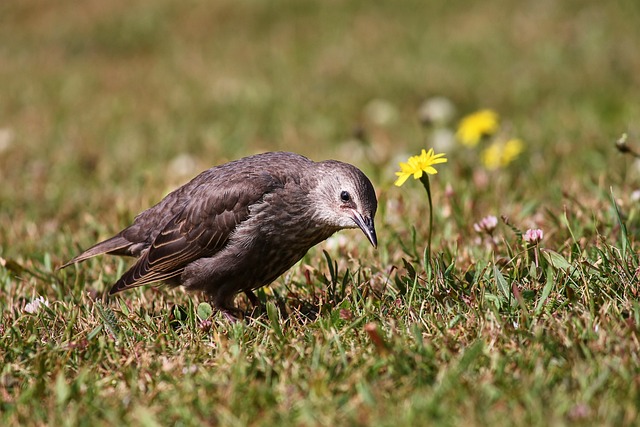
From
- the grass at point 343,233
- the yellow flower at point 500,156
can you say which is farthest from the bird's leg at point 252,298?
the yellow flower at point 500,156

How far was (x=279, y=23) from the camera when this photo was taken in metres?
Answer: 12.2

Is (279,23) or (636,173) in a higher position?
(279,23)

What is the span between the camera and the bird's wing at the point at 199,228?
14.9 feet

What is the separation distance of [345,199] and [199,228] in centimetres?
82

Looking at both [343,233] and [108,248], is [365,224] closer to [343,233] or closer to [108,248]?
Result: [343,233]

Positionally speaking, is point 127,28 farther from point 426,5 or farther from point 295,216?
point 295,216

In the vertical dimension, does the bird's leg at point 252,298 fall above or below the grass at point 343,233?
below

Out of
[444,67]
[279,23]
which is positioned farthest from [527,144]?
[279,23]

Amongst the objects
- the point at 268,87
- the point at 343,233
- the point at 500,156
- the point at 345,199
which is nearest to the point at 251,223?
the point at 345,199

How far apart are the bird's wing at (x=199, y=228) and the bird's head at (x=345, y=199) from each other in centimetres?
27

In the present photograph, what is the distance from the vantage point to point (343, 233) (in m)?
5.48

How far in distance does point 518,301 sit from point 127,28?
9934 millimetres

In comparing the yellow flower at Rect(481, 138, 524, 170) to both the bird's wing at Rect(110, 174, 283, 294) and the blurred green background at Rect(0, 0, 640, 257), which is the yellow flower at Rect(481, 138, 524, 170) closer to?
the blurred green background at Rect(0, 0, 640, 257)

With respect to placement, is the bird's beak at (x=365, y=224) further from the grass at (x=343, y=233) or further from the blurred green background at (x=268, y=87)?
the blurred green background at (x=268, y=87)
